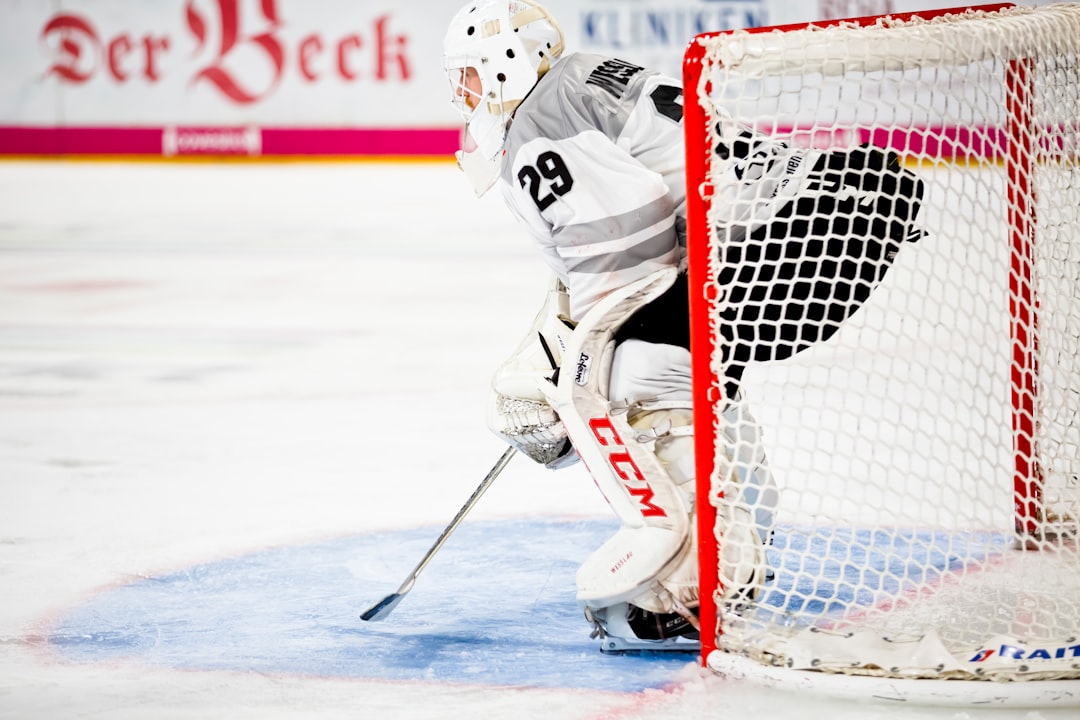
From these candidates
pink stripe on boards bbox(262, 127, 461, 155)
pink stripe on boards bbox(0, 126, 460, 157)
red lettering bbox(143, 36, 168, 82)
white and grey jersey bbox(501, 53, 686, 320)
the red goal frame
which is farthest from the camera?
red lettering bbox(143, 36, 168, 82)

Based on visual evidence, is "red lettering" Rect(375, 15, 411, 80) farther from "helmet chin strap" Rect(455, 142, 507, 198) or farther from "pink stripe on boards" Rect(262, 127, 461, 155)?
"helmet chin strap" Rect(455, 142, 507, 198)

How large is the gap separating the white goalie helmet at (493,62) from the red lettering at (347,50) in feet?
31.4

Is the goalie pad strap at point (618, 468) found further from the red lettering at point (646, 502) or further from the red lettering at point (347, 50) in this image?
the red lettering at point (347, 50)

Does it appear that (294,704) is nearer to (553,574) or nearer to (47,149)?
(553,574)

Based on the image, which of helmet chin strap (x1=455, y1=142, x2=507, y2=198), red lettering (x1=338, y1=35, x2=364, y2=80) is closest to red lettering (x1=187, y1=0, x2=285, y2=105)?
red lettering (x1=338, y1=35, x2=364, y2=80)

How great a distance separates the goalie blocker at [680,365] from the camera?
195cm

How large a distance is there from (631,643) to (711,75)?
0.80 meters

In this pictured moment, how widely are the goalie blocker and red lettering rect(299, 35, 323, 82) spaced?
32.5 ft

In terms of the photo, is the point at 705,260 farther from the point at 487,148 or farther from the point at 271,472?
the point at 271,472

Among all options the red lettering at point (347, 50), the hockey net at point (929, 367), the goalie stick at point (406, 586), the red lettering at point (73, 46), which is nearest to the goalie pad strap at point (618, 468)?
the hockey net at point (929, 367)

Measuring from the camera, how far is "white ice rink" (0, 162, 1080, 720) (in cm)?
184

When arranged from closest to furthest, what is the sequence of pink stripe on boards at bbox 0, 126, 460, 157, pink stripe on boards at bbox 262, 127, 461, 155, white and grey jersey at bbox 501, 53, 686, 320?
white and grey jersey at bbox 501, 53, 686, 320
pink stripe on boards at bbox 262, 127, 461, 155
pink stripe on boards at bbox 0, 126, 460, 157

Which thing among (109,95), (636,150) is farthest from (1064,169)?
(109,95)

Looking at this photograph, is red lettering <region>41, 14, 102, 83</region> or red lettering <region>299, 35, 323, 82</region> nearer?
red lettering <region>299, 35, 323, 82</region>
